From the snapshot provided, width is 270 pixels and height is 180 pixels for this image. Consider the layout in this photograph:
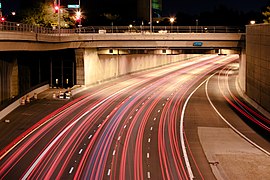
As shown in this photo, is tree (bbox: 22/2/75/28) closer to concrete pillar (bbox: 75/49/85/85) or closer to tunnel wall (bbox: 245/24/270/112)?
concrete pillar (bbox: 75/49/85/85)

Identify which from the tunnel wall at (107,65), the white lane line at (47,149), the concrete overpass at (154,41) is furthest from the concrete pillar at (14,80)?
the white lane line at (47,149)

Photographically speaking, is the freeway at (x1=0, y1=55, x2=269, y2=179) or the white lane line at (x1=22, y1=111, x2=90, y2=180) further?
the freeway at (x1=0, y1=55, x2=269, y2=179)

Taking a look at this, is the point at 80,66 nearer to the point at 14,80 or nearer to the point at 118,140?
the point at 14,80

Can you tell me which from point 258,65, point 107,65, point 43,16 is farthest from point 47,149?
point 43,16

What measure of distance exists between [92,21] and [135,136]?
10896 centimetres

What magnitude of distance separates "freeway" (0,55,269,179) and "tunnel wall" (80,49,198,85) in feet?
26.5

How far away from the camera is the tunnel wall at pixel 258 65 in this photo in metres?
42.4

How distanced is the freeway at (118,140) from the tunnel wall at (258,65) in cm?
214

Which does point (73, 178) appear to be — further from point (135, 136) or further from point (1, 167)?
point (135, 136)

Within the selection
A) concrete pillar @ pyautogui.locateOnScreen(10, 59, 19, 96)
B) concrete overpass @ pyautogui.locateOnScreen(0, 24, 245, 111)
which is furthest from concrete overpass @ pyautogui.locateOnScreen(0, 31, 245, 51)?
concrete pillar @ pyautogui.locateOnScreen(10, 59, 19, 96)

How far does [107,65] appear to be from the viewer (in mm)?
73188

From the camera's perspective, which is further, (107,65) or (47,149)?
(107,65)

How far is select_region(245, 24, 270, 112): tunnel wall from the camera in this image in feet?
139

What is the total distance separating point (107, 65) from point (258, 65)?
3274cm
